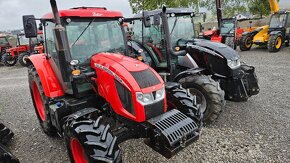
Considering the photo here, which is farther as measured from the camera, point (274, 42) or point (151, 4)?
point (151, 4)

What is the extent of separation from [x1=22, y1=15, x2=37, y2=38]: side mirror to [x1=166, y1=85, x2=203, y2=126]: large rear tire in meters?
2.01

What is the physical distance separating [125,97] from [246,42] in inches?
458

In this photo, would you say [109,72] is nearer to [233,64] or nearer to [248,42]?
[233,64]

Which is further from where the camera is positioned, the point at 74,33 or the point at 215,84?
the point at 215,84

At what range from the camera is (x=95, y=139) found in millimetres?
2510

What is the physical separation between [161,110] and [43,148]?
215 centimetres

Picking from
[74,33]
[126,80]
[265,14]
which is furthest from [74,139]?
[265,14]

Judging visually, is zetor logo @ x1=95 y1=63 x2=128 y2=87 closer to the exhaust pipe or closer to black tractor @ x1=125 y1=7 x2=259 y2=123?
the exhaust pipe

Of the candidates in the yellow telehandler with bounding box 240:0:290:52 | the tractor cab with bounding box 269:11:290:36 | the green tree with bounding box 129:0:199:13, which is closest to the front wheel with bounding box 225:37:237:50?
the yellow telehandler with bounding box 240:0:290:52

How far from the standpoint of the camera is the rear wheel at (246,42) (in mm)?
12648

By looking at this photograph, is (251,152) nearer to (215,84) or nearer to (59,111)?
(215,84)

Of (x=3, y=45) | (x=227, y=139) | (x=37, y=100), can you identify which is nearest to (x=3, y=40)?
(x=3, y=45)

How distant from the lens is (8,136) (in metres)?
4.11

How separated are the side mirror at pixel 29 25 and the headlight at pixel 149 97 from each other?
1.70 meters
